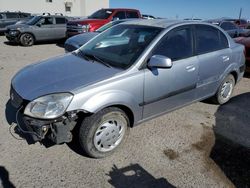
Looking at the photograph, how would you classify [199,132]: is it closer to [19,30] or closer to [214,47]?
[214,47]

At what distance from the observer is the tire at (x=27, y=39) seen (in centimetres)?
1155

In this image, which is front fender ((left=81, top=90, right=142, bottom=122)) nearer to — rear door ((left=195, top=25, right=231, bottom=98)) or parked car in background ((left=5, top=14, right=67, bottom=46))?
rear door ((left=195, top=25, right=231, bottom=98))

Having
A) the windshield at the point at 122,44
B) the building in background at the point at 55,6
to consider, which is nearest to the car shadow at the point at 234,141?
the windshield at the point at 122,44

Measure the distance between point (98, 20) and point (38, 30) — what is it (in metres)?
3.29

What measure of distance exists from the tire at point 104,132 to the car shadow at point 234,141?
1268 mm

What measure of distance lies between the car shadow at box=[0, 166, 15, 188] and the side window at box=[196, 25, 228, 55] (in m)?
3.19

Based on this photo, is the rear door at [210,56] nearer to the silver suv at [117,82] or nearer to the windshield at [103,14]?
the silver suv at [117,82]

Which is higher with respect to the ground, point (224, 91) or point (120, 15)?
point (120, 15)

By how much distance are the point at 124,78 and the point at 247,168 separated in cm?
189

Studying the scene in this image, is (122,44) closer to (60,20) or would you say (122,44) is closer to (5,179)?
(5,179)

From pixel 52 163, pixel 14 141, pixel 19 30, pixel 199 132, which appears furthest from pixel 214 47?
pixel 19 30

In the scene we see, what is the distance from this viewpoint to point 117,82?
2.88 metres

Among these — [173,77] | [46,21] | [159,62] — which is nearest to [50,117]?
[159,62]

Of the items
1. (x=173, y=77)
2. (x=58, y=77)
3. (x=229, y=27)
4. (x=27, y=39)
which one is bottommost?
(x=27, y=39)
